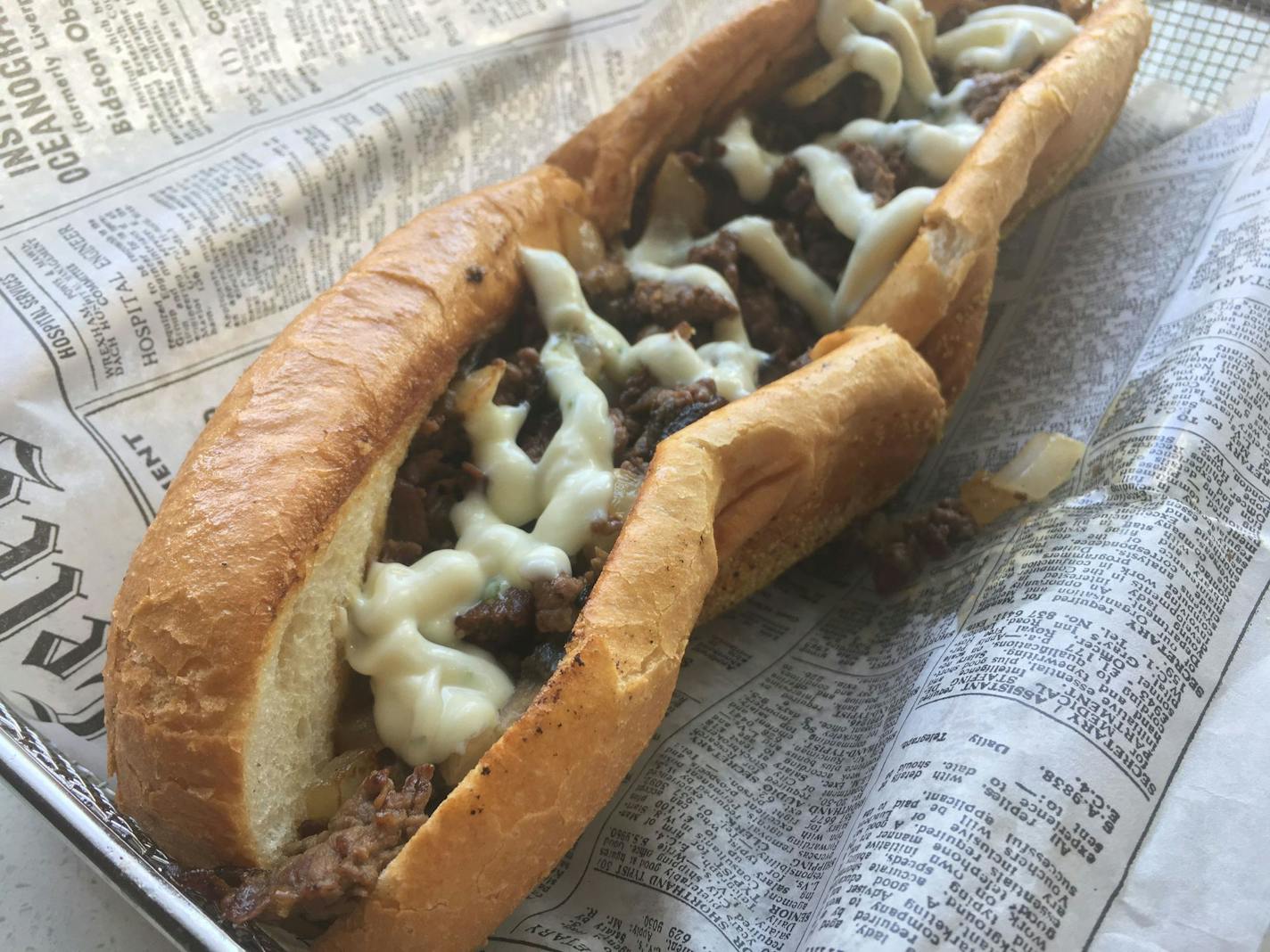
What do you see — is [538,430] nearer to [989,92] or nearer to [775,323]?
[775,323]

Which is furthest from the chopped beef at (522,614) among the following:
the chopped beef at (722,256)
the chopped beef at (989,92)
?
the chopped beef at (989,92)

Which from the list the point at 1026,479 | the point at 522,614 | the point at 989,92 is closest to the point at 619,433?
the point at 522,614

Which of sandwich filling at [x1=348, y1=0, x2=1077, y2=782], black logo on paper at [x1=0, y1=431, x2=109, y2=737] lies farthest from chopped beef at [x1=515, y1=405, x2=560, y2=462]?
black logo on paper at [x1=0, y1=431, x2=109, y2=737]

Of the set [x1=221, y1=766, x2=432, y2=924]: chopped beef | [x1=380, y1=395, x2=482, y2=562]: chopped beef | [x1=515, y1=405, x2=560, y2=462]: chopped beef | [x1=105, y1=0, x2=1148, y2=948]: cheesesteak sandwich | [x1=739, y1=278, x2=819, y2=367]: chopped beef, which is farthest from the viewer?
[x1=739, y1=278, x2=819, y2=367]: chopped beef

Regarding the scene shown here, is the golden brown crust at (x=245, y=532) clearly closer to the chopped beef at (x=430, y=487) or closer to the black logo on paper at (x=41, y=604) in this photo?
the chopped beef at (x=430, y=487)

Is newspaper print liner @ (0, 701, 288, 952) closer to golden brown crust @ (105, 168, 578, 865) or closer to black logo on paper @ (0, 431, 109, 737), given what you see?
golden brown crust @ (105, 168, 578, 865)

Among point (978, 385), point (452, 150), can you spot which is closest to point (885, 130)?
point (978, 385)
